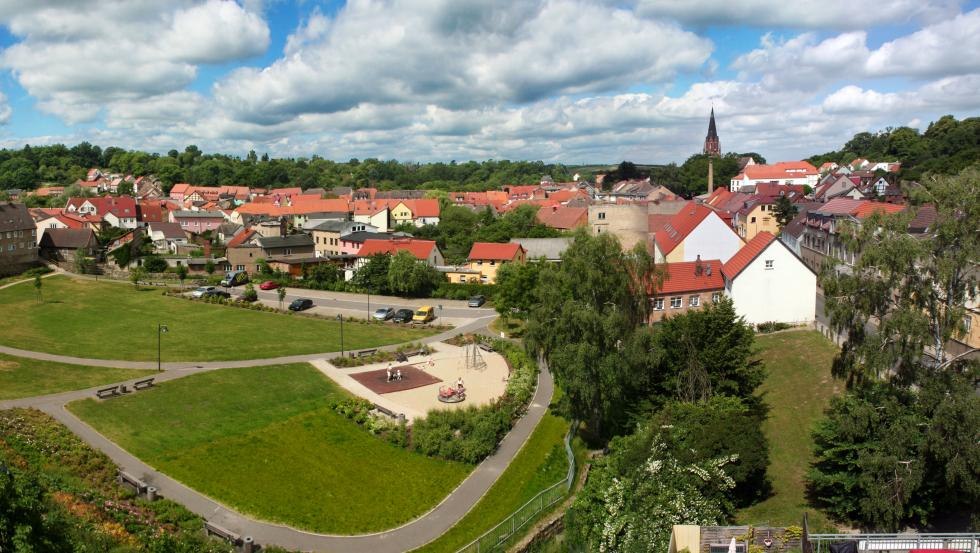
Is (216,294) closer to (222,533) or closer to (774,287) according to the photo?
(222,533)

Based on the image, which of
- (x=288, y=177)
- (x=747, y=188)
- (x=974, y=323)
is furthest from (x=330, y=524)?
(x=288, y=177)

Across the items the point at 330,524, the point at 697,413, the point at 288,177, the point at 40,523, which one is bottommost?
the point at 330,524

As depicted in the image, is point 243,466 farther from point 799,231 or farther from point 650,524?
point 799,231

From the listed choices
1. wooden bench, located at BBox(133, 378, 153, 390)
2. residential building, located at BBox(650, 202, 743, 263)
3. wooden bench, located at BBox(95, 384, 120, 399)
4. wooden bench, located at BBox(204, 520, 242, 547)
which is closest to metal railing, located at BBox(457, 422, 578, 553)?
wooden bench, located at BBox(204, 520, 242, 547)

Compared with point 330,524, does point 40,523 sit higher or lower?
higher

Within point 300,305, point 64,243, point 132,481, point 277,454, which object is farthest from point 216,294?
point 132,481

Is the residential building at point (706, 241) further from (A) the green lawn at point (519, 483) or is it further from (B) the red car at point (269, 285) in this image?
(B) the red car at point (269, 285)

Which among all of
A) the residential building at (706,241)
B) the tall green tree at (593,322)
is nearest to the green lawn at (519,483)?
the tall green tree at (593,322)
